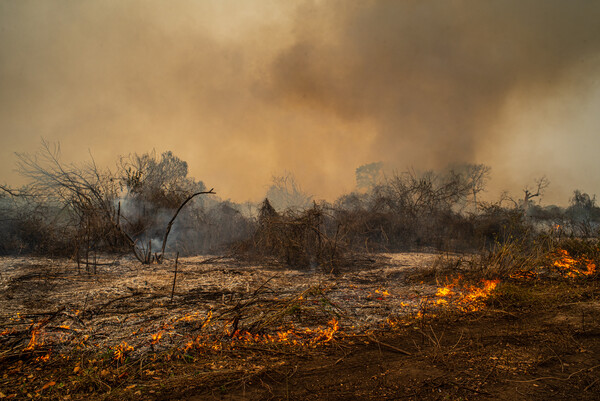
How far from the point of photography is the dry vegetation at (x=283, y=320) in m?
2.74

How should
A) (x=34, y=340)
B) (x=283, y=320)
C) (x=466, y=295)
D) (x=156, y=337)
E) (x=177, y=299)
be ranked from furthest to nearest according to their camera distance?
(x=466, y=295) → (x=177, y=299) → (x=283, y=320) → (x=156, y=337) → (x=34, y=340)

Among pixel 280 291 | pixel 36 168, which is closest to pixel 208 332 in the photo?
pixel 280 291

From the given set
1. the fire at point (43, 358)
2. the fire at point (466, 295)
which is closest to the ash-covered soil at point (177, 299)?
the fire at point (43, 358)

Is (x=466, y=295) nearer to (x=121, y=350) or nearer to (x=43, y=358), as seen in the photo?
(x=121, y=350)

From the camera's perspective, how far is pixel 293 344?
3.63 metres

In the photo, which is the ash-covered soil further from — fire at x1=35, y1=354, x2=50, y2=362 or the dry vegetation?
fire at x1=35, y1=354, x2=50, y2=362

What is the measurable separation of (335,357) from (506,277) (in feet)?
16.1

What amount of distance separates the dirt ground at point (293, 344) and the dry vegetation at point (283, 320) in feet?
0.06

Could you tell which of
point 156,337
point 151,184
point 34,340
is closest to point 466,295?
point 156,337

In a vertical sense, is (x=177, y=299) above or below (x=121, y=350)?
above

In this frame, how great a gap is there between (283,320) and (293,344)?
754mm

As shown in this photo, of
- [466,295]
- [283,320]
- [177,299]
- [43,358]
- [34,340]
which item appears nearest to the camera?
[43,358]

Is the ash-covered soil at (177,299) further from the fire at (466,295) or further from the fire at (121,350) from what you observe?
the fire at (466,295)

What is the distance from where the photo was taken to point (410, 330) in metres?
4.07
